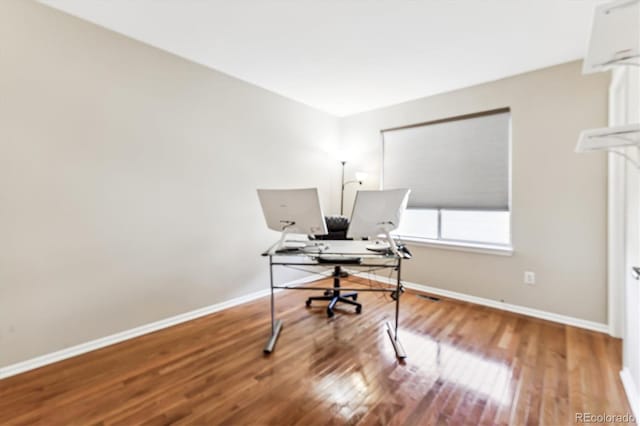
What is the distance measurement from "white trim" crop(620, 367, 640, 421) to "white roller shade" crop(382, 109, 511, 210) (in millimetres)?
1647

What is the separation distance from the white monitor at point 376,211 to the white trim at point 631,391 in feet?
5.29

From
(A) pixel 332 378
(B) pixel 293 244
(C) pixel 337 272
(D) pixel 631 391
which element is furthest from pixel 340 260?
(D) pixel 631 391

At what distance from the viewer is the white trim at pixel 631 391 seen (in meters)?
1.54

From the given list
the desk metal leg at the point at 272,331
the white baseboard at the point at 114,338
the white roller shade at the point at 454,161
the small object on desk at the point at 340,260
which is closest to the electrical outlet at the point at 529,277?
the white roller shade at the point at 454,161

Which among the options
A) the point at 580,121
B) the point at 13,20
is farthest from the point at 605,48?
the point at 13,20

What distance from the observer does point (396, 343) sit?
2273mm

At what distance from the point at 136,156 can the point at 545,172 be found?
12.5 feet

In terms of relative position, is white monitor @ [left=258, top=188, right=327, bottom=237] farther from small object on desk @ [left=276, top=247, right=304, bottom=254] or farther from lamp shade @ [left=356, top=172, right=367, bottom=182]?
lamp shade @ [left=356, top=172, right=367, bottom=182]

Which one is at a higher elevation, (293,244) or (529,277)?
(293,244)

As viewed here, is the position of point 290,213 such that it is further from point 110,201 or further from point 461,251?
point 461,251

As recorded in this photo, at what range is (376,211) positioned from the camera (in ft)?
6.89

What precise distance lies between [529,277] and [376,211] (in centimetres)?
201

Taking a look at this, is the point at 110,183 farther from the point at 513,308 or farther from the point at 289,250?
the point at 513,308

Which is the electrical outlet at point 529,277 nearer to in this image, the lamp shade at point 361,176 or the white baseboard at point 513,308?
the white baseboard at point 513,308
